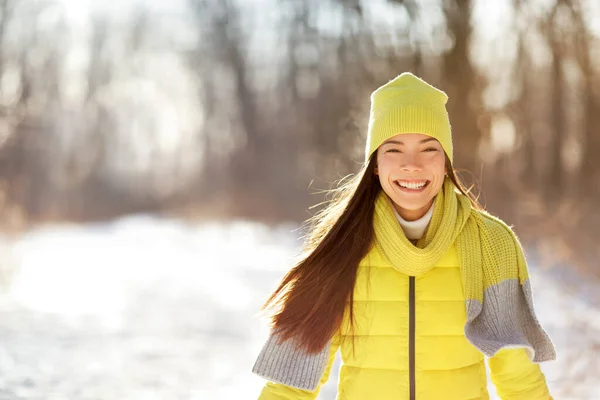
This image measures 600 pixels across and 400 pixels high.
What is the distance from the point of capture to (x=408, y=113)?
2.81 meters

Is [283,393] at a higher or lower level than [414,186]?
lower

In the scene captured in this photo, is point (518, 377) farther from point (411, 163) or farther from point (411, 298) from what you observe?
point (411, 163)

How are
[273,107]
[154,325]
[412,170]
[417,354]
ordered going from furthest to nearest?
[273,107], [154,325], [412,170], [417,354]

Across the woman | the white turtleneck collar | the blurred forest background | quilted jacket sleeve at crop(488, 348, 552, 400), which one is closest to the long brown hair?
the woman

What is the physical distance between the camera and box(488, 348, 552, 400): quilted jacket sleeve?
260 cm

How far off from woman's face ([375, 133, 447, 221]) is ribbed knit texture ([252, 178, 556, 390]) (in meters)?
0.07

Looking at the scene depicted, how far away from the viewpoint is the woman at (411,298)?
104 inches

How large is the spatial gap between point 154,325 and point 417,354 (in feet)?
24.1

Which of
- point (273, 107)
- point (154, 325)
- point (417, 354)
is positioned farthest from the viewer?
point (273, 107)

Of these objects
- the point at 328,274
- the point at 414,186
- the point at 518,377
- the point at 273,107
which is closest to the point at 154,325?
the point at 328,274

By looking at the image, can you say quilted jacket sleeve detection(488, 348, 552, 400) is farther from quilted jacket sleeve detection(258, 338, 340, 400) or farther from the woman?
quilted jacket sleeve detection(258, 338, 340, 400)

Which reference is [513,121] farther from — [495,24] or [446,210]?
[446,210]

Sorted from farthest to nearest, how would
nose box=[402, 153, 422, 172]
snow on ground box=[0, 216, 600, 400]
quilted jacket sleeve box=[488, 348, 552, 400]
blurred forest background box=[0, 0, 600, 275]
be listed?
blurred forest background box=[0, 0, 600, 275] → snow on ground box=[0, 216, 600, 400] → nose box=[402, 153, 422, 172] → quilted jacket sleeve box=[488, 348, 552, 400]

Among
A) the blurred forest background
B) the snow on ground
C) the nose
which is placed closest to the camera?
the nose
